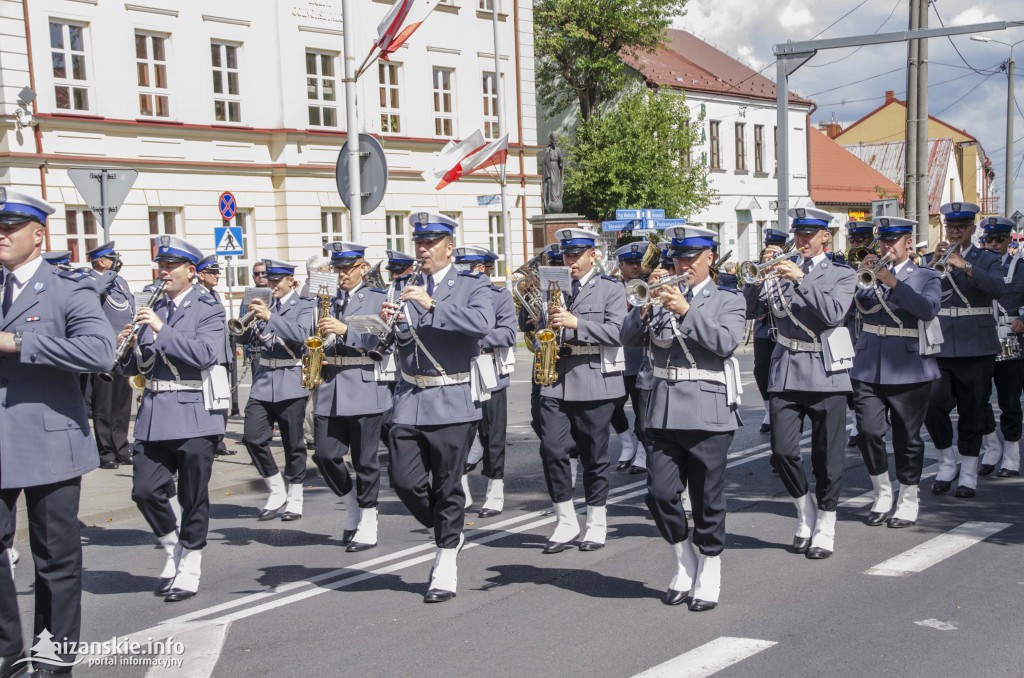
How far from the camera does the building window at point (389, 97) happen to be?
3362 centimetres

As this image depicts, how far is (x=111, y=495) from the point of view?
10531 mm

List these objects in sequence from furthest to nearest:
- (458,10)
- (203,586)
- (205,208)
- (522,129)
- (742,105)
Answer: (742,105), (522,129), (458,10), (205,208), (203,586)

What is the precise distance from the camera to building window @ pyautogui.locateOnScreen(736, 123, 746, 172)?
52.5 m

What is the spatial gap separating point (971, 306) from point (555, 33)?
37.8 m

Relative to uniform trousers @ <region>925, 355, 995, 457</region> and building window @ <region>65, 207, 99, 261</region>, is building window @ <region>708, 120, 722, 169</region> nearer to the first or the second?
building window @ <region>65, 207, 99, 261</region>

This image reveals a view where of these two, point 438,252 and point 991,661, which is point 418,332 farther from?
point 991,661

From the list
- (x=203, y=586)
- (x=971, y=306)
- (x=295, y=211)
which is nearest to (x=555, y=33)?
(x=295, y=211)

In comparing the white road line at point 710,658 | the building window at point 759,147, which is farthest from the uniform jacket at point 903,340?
the building window at point 759,147

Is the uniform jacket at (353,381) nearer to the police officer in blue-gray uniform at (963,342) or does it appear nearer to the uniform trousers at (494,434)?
the uniform trousers at (494,434)

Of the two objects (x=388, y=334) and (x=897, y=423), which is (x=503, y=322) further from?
(x=897, y=423)

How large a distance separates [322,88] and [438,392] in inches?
1031

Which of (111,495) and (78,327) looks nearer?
(78,327)

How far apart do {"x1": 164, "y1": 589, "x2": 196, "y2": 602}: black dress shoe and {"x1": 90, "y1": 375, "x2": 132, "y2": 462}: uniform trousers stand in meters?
5.33

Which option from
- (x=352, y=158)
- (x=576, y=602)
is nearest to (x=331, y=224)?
(x=352, y=158)
